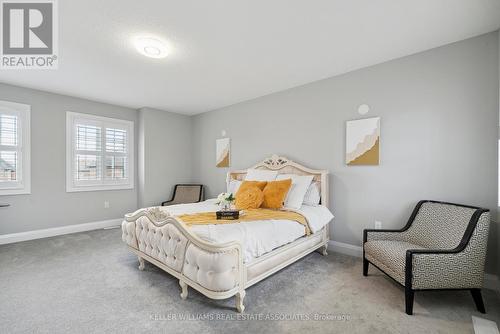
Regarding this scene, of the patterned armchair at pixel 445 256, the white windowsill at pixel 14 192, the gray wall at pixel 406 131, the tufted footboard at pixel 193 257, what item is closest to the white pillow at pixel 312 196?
the gray wall at pixel 406 131

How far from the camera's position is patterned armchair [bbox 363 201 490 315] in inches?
72.6

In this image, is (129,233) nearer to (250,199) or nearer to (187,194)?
(250,199)

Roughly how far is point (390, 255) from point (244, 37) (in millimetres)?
2564

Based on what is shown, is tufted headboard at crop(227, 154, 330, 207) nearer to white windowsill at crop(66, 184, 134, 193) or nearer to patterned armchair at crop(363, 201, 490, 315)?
patterned armchair at crop(363, 201, 490, 315)

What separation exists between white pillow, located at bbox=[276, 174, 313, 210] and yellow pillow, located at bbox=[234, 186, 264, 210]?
0.38m

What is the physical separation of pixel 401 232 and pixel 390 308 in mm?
872

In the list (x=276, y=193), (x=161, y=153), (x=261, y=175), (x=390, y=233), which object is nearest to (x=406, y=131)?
(x=390, y=233)

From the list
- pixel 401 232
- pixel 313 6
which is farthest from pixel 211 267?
pixel 313 6

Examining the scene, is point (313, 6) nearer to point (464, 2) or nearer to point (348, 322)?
point (464, 2)

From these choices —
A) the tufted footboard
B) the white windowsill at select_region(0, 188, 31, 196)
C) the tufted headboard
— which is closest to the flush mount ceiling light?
the tufted footboard

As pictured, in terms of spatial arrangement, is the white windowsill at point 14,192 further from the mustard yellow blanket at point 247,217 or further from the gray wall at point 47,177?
the mustard yellow blanket at point 247,217

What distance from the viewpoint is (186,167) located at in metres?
5.57

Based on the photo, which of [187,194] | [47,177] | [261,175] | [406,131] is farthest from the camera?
[187,194]

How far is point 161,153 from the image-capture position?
16.6 ft
